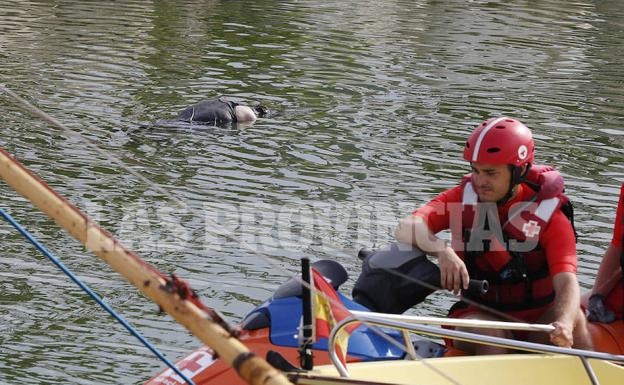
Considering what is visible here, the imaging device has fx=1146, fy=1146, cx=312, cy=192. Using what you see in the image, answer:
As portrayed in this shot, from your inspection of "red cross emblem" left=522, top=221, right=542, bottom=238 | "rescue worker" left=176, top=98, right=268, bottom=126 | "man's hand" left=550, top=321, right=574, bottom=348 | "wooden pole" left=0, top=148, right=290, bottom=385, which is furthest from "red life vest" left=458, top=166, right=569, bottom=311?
"rescue worker" left=176, top=98, right=268, bottom=126

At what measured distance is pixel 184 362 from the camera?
A: 5.88m

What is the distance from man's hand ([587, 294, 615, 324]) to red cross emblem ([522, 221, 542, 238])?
64cm

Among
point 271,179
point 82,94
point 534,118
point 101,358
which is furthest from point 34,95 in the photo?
point 101,358

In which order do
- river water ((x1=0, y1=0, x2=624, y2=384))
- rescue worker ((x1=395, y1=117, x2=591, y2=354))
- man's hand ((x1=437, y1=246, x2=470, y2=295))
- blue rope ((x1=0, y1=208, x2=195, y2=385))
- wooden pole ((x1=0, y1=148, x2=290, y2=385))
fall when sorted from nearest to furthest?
wooden pole ((x1=0, y1=148, x2=290, y2=385)), blue rope ((x1=0, y1=208, x2=195, y2=385)), man's hand ((x1=437, y1=246, x2=470, y2=295)), rescue worker ((x1=395, y1=117, x2=591, y2=354)), river water ((x1=0, y1=0, x2=624, y2=384))

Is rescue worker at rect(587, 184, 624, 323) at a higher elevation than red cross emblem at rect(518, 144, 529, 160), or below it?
below

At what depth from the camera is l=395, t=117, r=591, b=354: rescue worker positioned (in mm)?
6039

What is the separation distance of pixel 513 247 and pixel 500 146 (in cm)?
55

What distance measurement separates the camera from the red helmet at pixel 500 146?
607 centimetres

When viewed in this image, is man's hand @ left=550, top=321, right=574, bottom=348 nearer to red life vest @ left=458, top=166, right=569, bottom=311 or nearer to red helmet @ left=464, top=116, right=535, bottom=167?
red life vest @ left=458, top=166, right=569, bottom=311

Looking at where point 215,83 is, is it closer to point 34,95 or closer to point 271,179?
point 34,95

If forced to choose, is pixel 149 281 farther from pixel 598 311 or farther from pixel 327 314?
pixel 598 311

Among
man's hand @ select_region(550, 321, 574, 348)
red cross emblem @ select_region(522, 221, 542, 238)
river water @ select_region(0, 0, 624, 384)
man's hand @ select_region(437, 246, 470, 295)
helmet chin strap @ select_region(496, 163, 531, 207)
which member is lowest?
river water @ select_region(0, 0, 624, 384)

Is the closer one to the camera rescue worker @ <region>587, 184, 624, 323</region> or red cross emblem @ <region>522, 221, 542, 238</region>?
A: red cross emblem @ <region>522, 221, 542, 238</region>

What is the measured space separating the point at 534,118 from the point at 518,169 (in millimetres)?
9870
